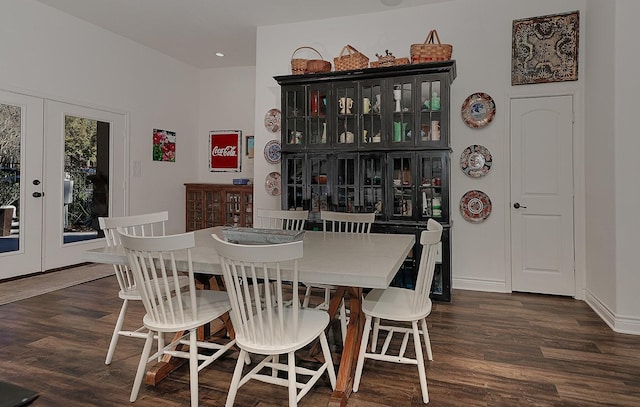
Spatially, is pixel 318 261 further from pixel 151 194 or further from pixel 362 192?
pixel 151 194

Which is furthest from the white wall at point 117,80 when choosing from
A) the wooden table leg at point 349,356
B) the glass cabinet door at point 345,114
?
the wooden table leg at point 349,356

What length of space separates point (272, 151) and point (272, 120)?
0.37 meters

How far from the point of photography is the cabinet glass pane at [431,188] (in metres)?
3.80

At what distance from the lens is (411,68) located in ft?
12.5

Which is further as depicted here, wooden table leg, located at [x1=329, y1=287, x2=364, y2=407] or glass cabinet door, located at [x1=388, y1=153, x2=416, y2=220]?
glass cabinet door, located at [x1=388, y1=153, x2=416, y2=220]

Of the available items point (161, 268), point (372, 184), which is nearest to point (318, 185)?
point (372, 184)

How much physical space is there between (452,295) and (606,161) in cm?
174

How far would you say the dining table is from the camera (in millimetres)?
1770

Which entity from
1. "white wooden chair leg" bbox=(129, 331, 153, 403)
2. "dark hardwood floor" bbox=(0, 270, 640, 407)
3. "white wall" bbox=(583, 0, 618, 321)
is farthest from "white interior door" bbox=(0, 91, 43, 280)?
"white wall" bbox=(583, 0, 618, 321)

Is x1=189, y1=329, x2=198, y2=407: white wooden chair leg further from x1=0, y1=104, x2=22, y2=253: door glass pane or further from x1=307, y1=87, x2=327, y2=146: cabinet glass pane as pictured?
x1=0, y1=104, x2=22, y2=253: door glass pane

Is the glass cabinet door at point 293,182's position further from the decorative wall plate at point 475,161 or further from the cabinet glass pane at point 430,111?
the decorative wall plate at point 475,161

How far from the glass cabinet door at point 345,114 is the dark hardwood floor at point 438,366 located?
1.83 meters

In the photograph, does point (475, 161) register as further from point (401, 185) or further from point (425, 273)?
point (425, 273)

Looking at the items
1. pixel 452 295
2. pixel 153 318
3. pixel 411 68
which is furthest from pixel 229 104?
pixel 153 318
